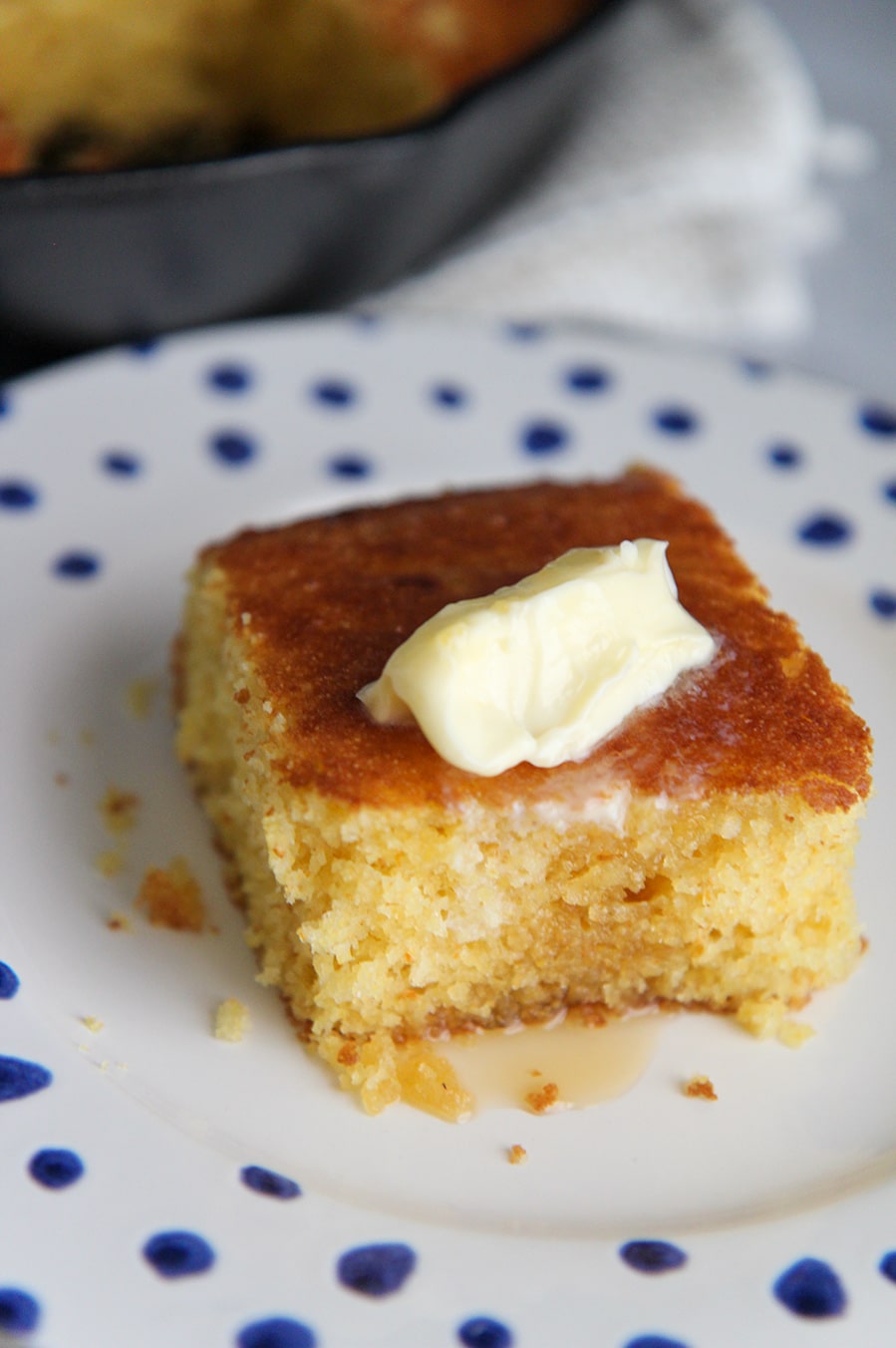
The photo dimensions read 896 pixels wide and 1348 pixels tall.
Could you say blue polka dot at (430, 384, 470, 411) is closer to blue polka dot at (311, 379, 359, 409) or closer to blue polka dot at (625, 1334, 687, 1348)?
blue polka dot at (311, 379, 359, 409)

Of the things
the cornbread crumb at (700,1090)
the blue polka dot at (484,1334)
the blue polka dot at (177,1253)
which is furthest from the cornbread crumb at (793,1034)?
the blue polka dot at (177,1253)

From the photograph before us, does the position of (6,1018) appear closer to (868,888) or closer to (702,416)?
(868,888)

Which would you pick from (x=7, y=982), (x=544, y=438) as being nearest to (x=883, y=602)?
(x=544, y=438)

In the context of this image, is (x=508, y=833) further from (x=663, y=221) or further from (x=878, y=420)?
(x=663, y=221)

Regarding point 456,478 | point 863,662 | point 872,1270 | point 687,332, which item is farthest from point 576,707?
point 687,332

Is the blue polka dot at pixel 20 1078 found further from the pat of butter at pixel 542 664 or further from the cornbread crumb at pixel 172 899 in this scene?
the pat of butter at pixel 542 664

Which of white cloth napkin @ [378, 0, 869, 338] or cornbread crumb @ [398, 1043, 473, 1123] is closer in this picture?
cornbread crumb @ [398, 1043, 473, 1123]

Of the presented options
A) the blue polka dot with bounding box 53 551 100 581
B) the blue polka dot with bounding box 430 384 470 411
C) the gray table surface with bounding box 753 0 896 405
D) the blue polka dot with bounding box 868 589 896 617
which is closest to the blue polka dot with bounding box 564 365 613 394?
the blue polka dot with bounding box 430 384 470 411
